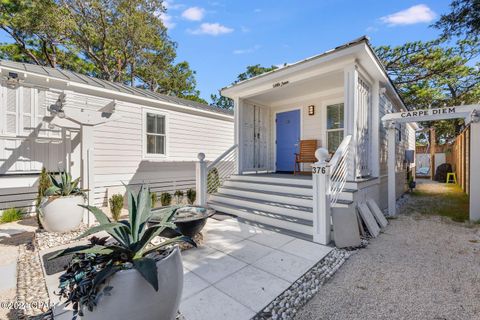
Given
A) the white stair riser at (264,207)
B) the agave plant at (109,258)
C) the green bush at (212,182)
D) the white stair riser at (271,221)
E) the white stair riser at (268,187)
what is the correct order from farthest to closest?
the green bush at (212,182)
the white stair riser at (268,187)
the white stair riser at (264,207)
the white stair riser at (271,221)
the agave plant at (109,258)

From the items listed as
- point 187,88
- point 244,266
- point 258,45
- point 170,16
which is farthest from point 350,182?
point 187,88

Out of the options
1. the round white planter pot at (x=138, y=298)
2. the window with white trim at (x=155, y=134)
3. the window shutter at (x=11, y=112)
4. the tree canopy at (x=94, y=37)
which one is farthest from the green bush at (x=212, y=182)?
the tree canopy at (x=94, y=37)

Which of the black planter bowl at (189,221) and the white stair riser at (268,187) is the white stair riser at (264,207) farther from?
the black planter bowl at (189,221)

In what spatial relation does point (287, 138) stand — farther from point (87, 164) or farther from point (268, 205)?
point (87, 164)

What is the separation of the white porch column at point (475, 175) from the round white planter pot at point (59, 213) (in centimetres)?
731

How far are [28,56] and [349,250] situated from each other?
17.3m

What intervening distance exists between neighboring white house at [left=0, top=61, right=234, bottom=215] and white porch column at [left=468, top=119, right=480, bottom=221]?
7.11 metres

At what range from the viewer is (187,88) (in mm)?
17578

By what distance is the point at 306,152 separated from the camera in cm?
631

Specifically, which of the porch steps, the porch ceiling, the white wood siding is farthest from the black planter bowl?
the porch ceiling

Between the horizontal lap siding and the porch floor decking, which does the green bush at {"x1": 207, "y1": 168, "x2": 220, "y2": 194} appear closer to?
the horizontal lap siding

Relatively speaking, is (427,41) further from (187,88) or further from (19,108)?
(19,108)

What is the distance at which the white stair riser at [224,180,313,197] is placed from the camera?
14.5ft

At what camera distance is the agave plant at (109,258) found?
121 centimetres
